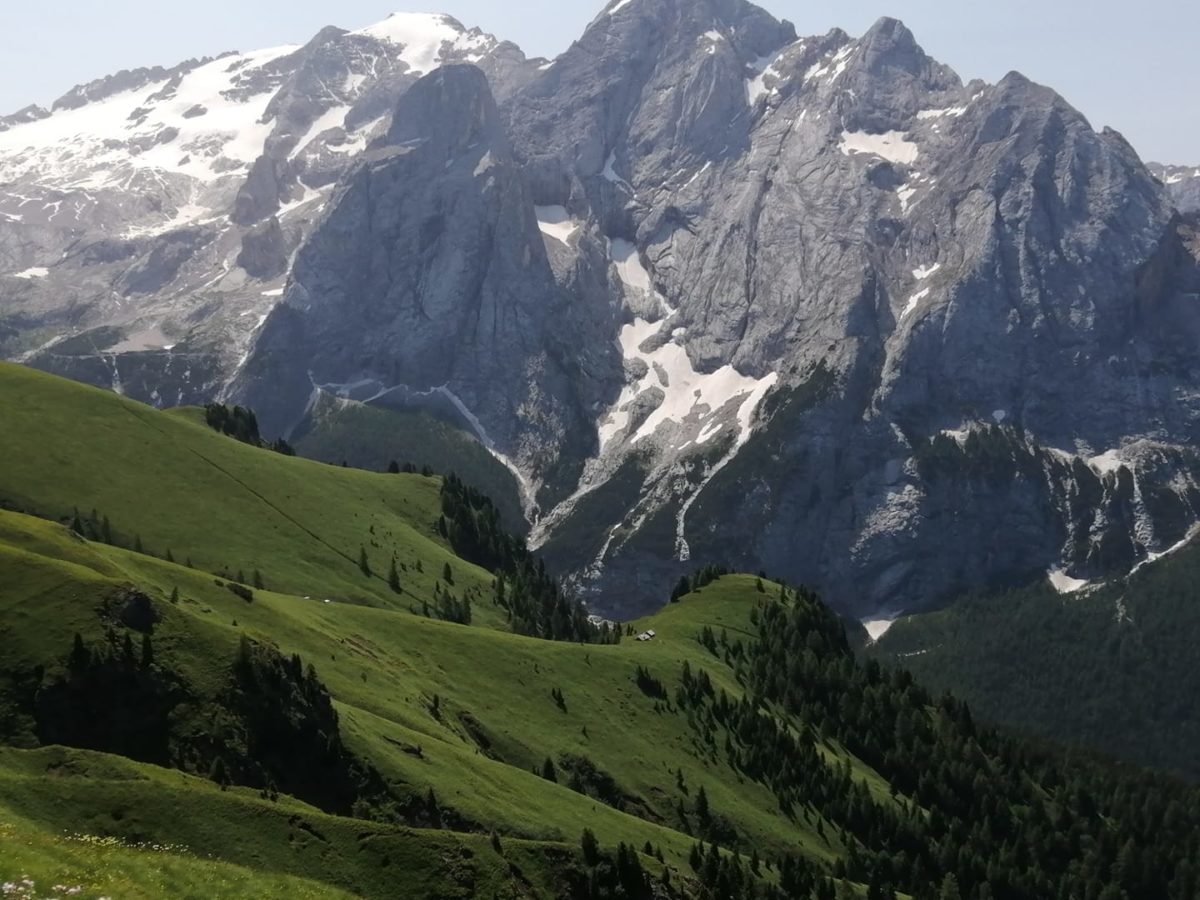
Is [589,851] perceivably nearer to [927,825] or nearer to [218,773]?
[218,773]

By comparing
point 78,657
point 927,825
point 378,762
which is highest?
point 78,657

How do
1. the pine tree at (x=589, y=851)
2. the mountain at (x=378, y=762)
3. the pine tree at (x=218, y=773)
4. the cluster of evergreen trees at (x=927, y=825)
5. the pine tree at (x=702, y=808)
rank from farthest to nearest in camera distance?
the cluster of evergreen trees at (x=927, y=825) < the pine tree at (x=702, y=808) < the pine tree at (x=218, y=773) < the pine tree at (x=589, y=851) < the mountain at (x=378, y=762)

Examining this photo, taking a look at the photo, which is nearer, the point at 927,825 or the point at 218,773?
the point at 218,773

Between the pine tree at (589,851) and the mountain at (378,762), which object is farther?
the pine tree at (589,851)

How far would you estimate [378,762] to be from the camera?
4021 inches

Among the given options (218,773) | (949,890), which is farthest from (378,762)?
(949,890)

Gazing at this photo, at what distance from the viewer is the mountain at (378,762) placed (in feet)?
245

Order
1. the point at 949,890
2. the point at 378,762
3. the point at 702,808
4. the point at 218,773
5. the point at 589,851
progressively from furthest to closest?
the point at 949,890 < the point at 702,808 < the point at 378,762 < the point at 218,773 < the point at 589,851

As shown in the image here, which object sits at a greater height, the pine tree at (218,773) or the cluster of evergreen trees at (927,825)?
the pine tree at (218,773)

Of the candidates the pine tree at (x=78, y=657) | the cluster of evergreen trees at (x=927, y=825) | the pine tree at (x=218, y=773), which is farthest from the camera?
the cluster of evergreen trees at (x=927, y=825)

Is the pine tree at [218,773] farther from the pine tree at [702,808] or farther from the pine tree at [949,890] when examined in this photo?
the pine tree at [949,890]

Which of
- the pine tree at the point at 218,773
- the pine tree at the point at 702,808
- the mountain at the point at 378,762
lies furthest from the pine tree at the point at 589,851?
the pine tree at the point at 702,808

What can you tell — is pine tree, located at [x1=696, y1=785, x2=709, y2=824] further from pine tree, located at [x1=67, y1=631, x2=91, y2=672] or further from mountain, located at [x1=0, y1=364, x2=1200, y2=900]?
pine tree, located at [x1=67, y1=631, x2=91, y2=672]

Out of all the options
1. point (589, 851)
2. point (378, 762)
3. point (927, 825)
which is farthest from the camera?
point (927, 825)
